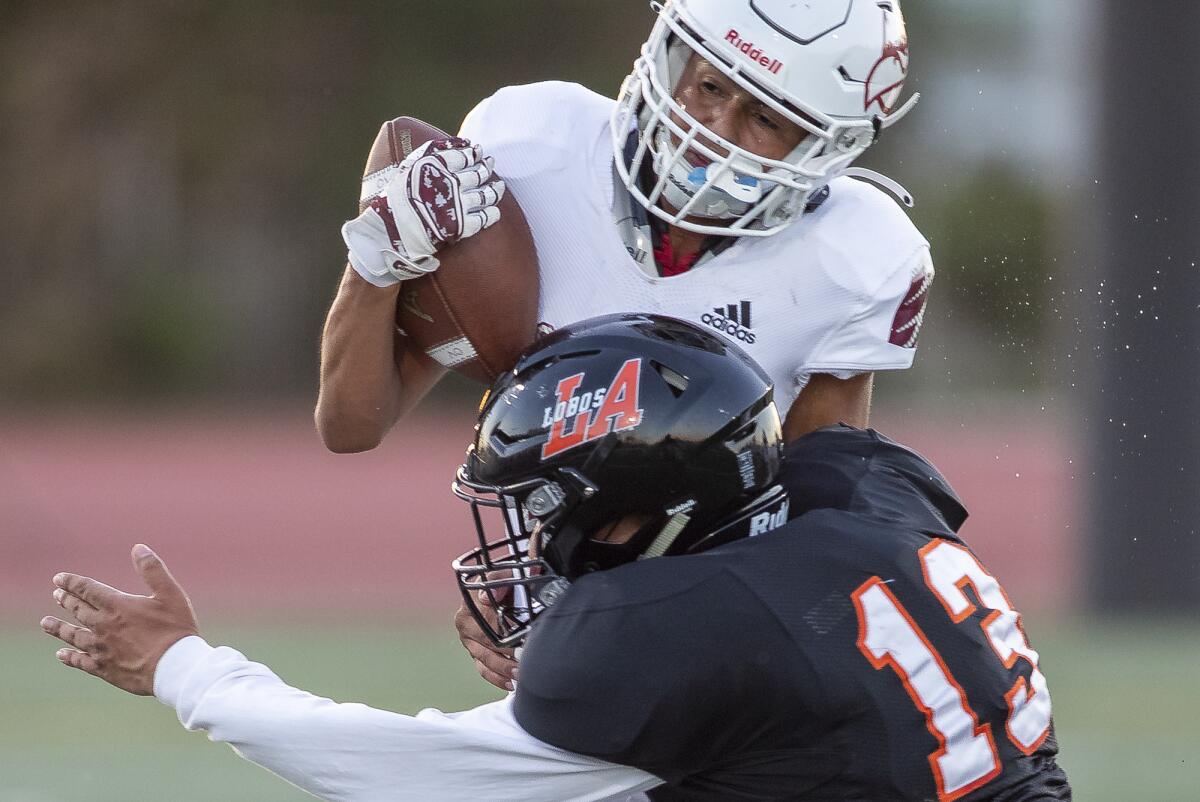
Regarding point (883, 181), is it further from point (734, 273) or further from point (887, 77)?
point (734, 273)

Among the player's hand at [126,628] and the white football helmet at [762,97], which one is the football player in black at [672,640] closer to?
the player's hand at [126,628]

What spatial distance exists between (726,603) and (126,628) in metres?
0.82

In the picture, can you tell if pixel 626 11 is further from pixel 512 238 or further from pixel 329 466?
pixel 512 238

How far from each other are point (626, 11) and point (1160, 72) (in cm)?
1547

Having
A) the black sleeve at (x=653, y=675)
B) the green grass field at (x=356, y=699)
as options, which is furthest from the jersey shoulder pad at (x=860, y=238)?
the green grass field at (x=356, y=699)

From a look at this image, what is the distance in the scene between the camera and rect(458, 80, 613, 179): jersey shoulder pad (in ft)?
9.53

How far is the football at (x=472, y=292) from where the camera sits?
2.71m

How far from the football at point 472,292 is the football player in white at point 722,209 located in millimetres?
46

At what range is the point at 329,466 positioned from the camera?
1555cm

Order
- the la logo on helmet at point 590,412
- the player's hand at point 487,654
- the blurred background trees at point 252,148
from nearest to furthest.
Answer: the la logo on helmet at point 590,412 < the player's hand at point 487,654 < the blurred background trees at point 252,148

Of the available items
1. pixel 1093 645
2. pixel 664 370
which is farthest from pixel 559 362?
pixel 1093 645

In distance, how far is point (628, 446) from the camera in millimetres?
2176

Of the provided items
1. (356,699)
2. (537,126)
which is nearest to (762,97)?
(537,126)

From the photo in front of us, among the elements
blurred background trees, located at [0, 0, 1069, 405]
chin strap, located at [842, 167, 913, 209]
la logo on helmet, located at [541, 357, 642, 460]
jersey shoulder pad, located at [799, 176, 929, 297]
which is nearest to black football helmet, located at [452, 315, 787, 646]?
la logo on helmet, located at [541, 357, 642, 460]
